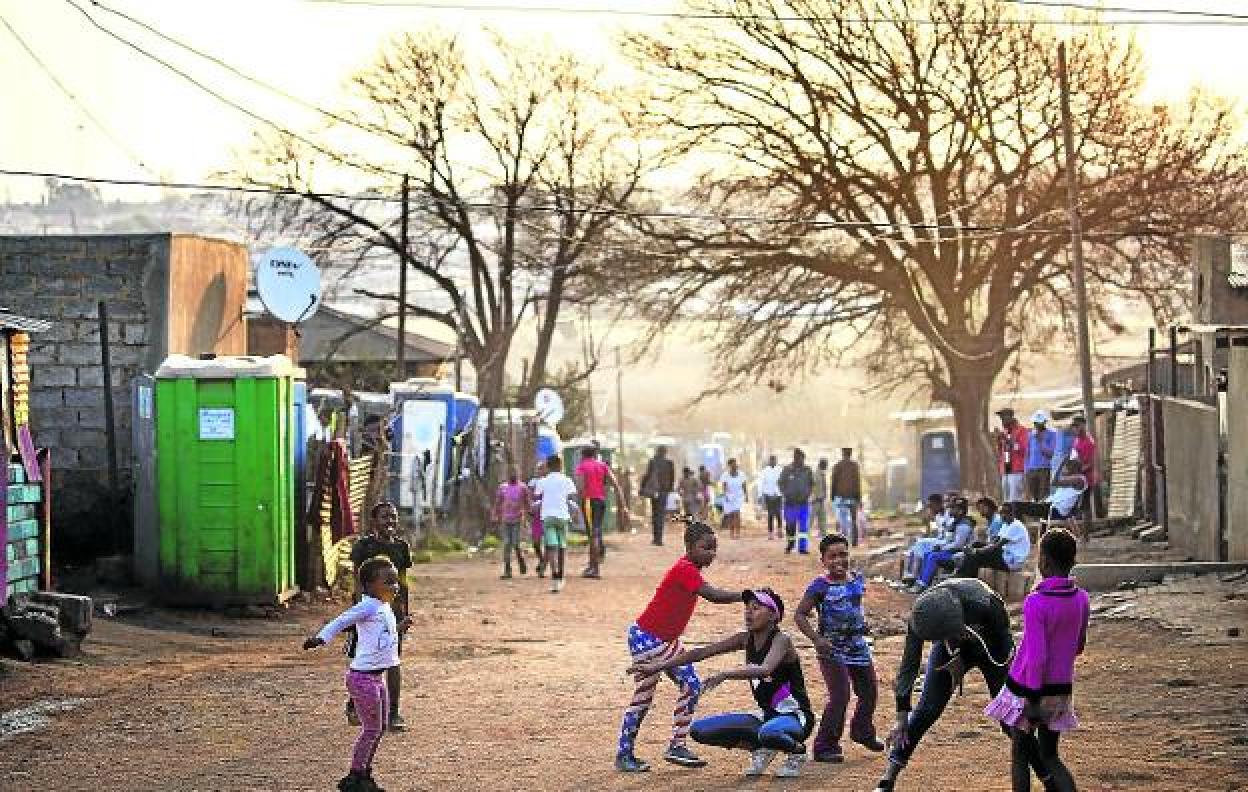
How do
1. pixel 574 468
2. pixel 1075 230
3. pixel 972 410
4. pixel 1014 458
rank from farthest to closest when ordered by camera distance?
pixel 574 468
pixel 972 410
pixel 1075 230
pixel 1014 458

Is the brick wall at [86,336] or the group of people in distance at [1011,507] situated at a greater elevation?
the brick wall at [86,336]

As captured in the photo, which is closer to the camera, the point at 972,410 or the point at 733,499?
the point at 733,499

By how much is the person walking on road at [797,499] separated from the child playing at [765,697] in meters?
21.7

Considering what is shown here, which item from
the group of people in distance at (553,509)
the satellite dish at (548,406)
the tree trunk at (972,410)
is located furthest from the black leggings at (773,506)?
the group of people in distance at (553,509)

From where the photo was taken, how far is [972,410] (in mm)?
43062

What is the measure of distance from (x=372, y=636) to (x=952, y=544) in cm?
1187

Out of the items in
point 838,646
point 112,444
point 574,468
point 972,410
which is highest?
point 972,410

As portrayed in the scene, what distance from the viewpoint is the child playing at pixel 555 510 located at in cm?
2555

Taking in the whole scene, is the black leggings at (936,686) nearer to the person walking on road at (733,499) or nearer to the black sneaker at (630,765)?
the black sneaker at (630,765)

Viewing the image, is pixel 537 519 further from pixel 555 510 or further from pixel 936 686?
pixel 936 686

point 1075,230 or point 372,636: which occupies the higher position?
point 1075,230

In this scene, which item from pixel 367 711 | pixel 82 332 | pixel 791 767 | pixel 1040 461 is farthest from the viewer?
pixel 1040 461

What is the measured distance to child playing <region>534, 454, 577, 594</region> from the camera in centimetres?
2555

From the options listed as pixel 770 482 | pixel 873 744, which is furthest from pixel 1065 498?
pixel 873 744
